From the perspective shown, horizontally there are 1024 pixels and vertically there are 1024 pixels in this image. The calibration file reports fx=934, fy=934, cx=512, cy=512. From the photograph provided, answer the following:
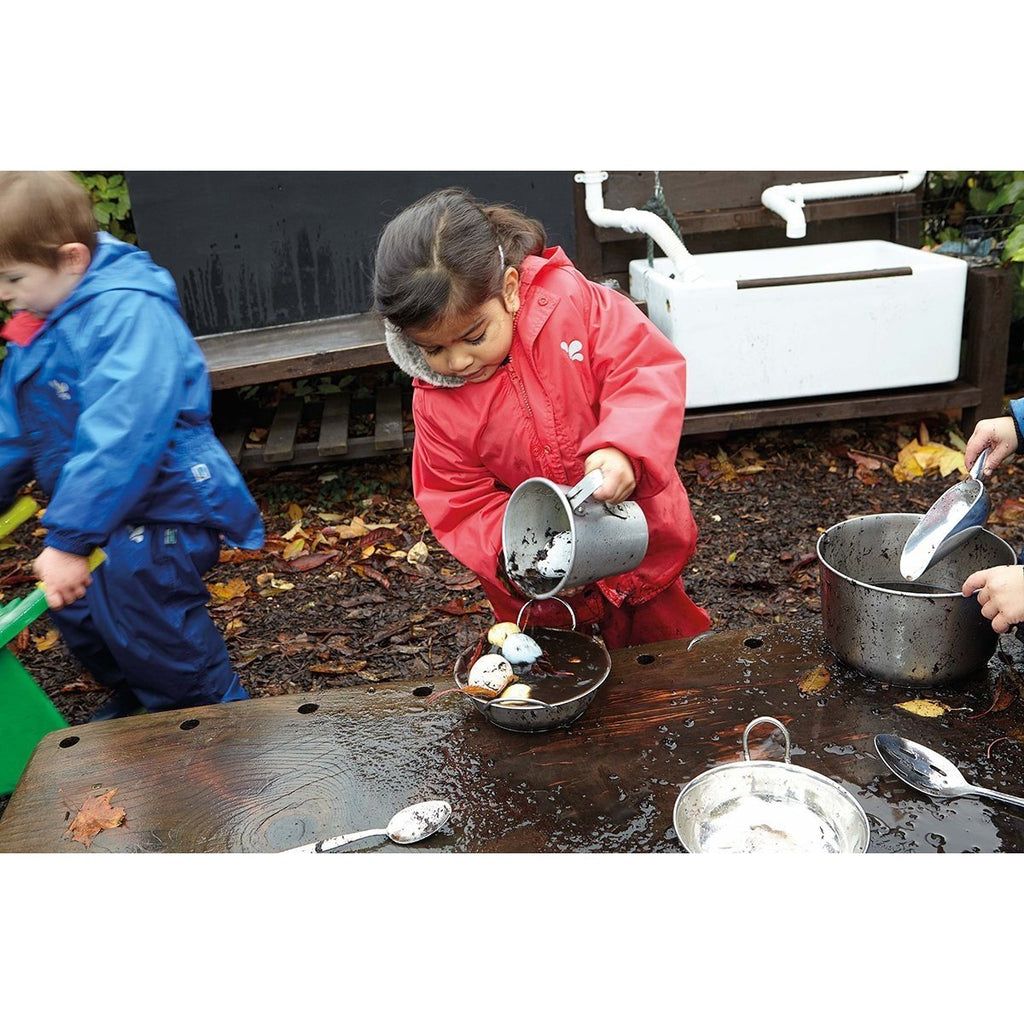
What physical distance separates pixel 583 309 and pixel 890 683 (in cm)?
117

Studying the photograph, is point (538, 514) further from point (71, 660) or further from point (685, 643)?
point (71, 660)

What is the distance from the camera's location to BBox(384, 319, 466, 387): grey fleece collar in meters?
2.35

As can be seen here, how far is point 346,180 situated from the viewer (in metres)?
5.48

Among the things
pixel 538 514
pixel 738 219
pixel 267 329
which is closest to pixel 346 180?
pixel 267 329

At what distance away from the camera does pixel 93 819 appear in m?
1.86

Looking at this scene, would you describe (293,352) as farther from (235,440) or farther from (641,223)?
(641,223)

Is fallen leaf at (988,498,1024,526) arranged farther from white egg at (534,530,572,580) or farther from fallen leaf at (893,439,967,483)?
white egg at (534,530,572,580)

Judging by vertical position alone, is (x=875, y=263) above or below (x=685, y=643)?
above

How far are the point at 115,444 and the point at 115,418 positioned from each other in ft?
0.24

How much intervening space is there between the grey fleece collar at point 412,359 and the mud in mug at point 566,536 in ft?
1.38

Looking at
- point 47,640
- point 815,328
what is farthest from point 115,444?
point 815,328

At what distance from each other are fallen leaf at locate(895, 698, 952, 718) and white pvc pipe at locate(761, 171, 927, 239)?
158 inches

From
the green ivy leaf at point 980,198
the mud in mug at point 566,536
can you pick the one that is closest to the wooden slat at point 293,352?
the mud in mug at point 566,536

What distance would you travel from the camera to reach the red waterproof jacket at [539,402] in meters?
2.37
